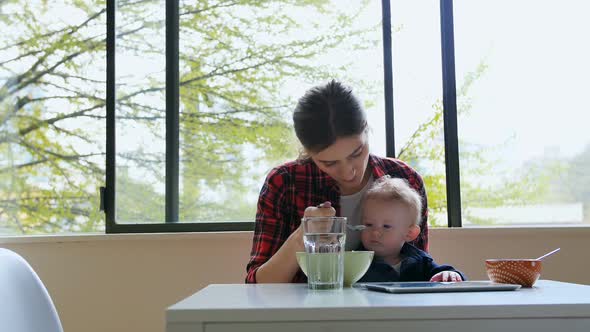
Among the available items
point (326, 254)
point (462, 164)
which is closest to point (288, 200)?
point (326, 254)

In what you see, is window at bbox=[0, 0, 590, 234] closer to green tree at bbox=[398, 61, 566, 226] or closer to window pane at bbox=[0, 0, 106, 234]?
green tree at bbox=[398, 61, 566, 226]

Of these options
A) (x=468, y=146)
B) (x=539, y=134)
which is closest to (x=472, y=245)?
(x=468, y=146)

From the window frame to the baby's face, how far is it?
36.9 inches

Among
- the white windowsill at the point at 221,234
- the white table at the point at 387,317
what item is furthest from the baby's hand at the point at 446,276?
the white windowsill at the point at 221,234

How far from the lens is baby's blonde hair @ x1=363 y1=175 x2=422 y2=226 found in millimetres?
1881

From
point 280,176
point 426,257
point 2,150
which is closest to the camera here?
point 426,257

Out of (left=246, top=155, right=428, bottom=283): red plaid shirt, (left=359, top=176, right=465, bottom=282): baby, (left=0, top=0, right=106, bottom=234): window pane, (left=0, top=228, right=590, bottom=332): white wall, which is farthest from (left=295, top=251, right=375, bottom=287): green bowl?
(left=0, top=0, right=106, bottom=234): window pane

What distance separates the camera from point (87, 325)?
2.62m

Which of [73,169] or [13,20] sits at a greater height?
[13,20]

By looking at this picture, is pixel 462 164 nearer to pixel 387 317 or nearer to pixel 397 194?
pixel 397 194

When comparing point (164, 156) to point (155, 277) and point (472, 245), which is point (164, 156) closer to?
point (155, 277)

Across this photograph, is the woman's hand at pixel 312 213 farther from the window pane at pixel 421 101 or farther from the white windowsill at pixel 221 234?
the window pane at pixel 421 101

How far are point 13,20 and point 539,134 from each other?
8.11 feet

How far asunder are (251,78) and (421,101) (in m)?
0.74
